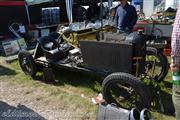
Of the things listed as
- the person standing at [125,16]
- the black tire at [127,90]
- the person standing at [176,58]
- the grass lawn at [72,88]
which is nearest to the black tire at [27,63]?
the grass lawn at [72,88]

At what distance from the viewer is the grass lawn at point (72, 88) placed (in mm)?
4953

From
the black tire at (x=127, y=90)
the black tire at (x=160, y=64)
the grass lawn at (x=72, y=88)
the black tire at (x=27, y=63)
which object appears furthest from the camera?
the black tire at (x=27, y=63)

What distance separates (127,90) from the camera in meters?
4.71

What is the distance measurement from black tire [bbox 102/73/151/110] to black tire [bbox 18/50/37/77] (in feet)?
6.72

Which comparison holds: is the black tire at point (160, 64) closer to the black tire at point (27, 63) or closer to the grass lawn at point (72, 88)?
the grass lawn at point (72, 88)

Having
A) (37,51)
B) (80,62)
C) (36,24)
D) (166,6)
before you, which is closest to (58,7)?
(36,24)

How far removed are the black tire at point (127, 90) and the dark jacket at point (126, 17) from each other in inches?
77.2

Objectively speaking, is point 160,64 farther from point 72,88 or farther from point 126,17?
point 72,88

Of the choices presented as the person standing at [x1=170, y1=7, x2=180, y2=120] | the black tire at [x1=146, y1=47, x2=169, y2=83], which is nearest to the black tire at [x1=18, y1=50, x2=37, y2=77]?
the black tire at [x1=146, y1=47, x2=169, y2=83]

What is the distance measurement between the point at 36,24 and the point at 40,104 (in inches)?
269

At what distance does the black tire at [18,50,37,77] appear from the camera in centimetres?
634

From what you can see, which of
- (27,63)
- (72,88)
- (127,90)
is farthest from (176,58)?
(27,63)

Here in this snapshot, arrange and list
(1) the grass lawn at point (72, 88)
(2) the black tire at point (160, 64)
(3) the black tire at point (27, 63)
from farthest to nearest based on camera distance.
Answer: (3) the black tire at point (27, 63) → (2) the black tire at point (160, 64) → (1) the grass lawn at point (72, 88)

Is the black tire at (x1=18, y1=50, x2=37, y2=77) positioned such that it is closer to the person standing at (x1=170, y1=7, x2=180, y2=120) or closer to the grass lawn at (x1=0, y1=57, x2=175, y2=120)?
the grass lawn at (x1=0, y1=57, x2=175, y2=120)
